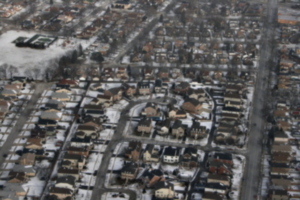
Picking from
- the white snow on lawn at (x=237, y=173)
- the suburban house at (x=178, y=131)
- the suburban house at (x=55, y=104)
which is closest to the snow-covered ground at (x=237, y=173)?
the white snow on lawn at (x=237, y=173)

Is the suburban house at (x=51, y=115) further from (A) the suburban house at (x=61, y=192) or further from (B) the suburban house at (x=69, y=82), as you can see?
(A) the suburban house at (x=61, y=192)

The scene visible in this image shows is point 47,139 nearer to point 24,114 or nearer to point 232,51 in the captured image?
point 24,114

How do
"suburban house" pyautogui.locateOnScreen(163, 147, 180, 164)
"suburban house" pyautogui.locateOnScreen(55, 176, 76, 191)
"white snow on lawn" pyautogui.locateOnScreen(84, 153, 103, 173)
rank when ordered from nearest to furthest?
"suburban house" pyautogui.locateOnScreen(55, 176, 76, 191) < "white snow on lawn" pyautogui.locateOnScreen(84, 153, 103, 173) < "suburban house" pyautogui.locateOnScreen(163, 147, 180, 164)

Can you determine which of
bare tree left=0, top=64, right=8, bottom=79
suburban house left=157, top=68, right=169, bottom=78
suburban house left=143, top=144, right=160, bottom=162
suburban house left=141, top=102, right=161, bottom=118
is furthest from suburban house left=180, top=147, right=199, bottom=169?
bare tree left=0, top=64, right=8, bottom=79

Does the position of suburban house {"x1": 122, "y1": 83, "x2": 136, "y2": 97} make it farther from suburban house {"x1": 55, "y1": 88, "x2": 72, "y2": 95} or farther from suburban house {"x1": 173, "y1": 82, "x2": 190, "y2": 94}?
suburban house {"x1": 55, "y1": 88, "x2": 72, "y2": 95}

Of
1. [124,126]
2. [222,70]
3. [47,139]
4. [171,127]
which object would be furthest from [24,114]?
[222,70]

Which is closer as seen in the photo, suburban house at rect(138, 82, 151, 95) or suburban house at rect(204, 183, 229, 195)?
suburban house at rect(204, 183, 229, 195)
